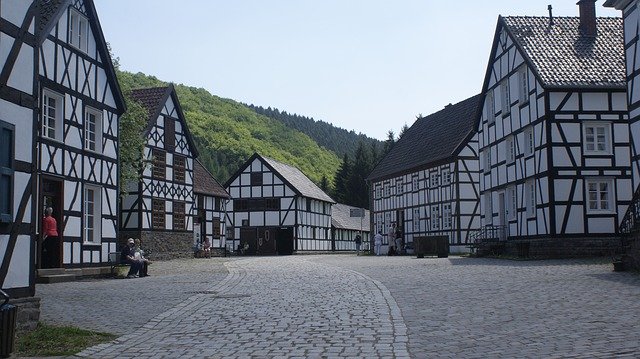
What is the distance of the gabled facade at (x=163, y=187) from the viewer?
3975 cm

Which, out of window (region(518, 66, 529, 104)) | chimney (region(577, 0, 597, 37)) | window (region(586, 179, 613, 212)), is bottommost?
window (region(586, 179, 613, 212))

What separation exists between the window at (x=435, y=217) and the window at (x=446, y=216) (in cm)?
72

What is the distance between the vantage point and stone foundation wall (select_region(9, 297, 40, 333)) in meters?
11.0

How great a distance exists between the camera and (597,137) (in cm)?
3272

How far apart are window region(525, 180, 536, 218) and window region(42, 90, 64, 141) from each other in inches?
781

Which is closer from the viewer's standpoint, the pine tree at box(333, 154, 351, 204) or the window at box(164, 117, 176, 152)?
the window at box(164, 117, 176, 152)

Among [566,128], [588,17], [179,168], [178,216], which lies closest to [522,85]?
[566,128]

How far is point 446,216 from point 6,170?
134ft

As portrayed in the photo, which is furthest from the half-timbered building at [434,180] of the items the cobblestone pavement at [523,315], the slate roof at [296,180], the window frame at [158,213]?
the cobblestone pavement at [523,315]

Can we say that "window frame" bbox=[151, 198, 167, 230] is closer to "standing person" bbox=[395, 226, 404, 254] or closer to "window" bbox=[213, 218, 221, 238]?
"window" bbox=[213, 218, 221, 238]

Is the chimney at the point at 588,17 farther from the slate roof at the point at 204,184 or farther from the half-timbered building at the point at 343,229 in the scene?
the half-timbered building at the point at 343,229

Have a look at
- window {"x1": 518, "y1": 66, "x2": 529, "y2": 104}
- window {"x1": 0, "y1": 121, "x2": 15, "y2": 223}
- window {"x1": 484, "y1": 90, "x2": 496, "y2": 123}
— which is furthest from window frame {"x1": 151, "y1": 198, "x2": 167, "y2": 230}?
window {"x1": 0, "y1": 121, "x2": 15, "y2": 223}

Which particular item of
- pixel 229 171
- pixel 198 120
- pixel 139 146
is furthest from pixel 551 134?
pixel 198 120

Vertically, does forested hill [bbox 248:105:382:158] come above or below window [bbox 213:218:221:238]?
above
